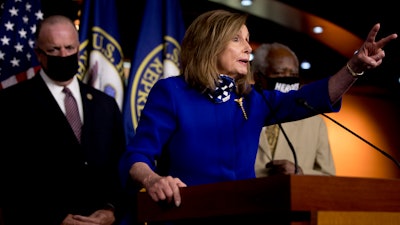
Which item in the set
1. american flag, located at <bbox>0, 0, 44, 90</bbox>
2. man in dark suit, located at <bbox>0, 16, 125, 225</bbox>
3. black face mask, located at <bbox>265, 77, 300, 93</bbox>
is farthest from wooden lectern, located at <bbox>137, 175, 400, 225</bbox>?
american flag, located at <bbox>0, 0, 44, 90</bbox>

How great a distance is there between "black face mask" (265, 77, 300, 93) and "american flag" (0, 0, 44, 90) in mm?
1328

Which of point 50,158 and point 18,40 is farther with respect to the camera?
point 18,40

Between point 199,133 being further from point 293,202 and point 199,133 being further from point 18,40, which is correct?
point 18,40

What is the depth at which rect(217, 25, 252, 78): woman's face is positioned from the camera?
2180 millimetres

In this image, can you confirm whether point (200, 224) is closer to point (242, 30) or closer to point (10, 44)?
point (242, 30)

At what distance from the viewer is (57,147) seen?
10.2ft

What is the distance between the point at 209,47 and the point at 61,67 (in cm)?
124

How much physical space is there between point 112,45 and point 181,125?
2274mm

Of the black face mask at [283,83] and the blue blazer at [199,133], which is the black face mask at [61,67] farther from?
the blue blazer at [199,133]

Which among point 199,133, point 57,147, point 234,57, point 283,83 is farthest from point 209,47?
point 283,83

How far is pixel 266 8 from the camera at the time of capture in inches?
237

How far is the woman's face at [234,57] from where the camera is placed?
7.15ft

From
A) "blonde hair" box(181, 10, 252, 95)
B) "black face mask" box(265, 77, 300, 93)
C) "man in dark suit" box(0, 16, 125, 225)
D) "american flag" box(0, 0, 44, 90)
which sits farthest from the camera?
"american flag" box(0, 0, 44, 90)

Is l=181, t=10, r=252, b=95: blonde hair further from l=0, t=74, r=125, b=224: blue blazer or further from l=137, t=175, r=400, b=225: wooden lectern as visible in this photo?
l=0, t=74, r=125, b=224: blue blazer
